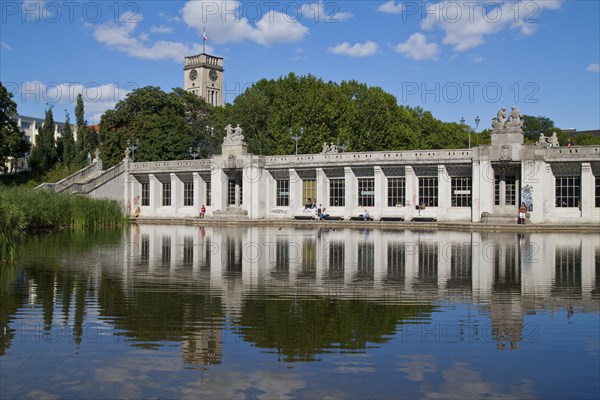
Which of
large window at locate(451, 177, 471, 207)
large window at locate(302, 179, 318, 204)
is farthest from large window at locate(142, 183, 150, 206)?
large window at locate(451, 177, 471, 207)

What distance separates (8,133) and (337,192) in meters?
A: 35.5

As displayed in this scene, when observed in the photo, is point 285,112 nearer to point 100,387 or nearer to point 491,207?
point 491,207

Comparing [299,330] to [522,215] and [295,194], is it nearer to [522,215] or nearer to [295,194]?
[522,215]

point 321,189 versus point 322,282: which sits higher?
point 321,189

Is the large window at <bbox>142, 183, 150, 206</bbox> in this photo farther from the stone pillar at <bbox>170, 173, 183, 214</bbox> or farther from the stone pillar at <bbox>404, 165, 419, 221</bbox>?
the stone pillar at <bbox>404, 165, 419, 221</bbox>

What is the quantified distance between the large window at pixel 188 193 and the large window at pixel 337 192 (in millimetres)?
14442

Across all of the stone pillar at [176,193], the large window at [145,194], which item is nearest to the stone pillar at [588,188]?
the stone pillar at [176,193]

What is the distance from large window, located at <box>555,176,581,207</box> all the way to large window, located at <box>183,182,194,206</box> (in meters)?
32.0

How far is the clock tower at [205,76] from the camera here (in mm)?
149400

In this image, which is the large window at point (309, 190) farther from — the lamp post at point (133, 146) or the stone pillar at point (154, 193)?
the lamp post at point (133, 146)

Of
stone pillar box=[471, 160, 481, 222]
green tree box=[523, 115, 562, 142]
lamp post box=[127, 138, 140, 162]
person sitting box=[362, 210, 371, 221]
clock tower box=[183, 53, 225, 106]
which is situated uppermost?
clock tower box=[183, 53, 225, 106]

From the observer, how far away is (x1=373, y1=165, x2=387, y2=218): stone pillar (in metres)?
49.3

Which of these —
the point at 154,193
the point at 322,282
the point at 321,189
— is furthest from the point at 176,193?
Answer: the point at 322,282

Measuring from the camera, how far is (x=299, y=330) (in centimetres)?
988
